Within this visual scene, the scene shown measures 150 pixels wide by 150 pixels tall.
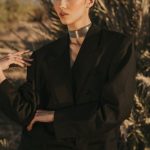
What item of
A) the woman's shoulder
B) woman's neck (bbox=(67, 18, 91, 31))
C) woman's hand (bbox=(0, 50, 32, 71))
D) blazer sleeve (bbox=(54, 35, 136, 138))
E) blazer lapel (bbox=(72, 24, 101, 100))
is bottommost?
blazer sleeve (bbox=(54, 35, 136, 138))

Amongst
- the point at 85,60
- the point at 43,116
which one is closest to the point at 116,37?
the point at 85,60

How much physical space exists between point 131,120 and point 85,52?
2212 mm

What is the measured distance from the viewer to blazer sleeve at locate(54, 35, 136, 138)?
6.70ft

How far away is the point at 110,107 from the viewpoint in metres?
2.05

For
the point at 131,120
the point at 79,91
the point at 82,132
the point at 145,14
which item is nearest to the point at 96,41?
the point at 79,91

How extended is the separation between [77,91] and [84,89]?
1.6 inches

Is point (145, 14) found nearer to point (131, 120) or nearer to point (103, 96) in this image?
point (131, 120)

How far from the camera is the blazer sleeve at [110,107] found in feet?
6.70

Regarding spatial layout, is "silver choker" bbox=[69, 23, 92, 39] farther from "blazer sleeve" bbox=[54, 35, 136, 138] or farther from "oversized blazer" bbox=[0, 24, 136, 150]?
"blazer sleeve" bbox=[54, 35, 136, 138]

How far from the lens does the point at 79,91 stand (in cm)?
214

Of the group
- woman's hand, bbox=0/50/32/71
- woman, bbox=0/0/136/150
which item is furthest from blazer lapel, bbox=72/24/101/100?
woman's hand, bbox=0/50/32/71

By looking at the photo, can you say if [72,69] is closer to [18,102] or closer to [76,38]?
[76,38]

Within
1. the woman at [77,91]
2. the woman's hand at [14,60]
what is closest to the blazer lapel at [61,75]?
the woman at [77,91]

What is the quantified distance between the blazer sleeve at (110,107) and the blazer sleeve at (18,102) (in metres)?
0.12
